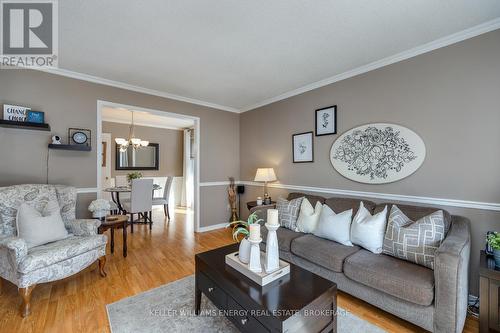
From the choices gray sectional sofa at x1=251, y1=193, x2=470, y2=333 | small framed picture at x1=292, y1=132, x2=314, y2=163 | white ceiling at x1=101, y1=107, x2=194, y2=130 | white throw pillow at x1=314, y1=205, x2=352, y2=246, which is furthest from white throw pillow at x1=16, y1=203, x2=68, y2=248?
small framed picture at x1=292, y1=132, x2=314, y2=163

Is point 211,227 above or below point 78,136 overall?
below

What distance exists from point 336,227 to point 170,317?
1.79 m

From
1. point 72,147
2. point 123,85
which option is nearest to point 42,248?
point 72,147

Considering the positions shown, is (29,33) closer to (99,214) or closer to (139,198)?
(99,214)

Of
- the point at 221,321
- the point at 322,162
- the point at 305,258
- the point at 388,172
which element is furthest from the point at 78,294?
the point at 388,172

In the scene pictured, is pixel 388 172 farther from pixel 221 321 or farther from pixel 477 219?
pixel 221 321

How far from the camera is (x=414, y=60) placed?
2422 millimetres

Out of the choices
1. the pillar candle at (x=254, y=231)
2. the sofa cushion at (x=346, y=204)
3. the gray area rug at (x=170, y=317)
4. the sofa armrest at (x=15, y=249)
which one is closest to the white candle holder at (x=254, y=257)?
the pillar candle at (x=254, y=231)

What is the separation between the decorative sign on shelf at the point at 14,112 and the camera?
2.57 metres

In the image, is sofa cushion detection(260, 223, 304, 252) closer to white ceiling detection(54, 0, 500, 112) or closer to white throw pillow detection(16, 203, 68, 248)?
white ceiling detection(54, 0, 500, 112)

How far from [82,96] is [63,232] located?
1.88 meters

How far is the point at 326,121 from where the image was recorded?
3.23m

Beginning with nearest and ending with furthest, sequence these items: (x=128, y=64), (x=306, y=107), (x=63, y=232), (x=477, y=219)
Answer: (x=477, y=219), (x=63, y=232), (x=128, y=64), (x=306, y=107)

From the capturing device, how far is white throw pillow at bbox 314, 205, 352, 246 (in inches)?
92.3
